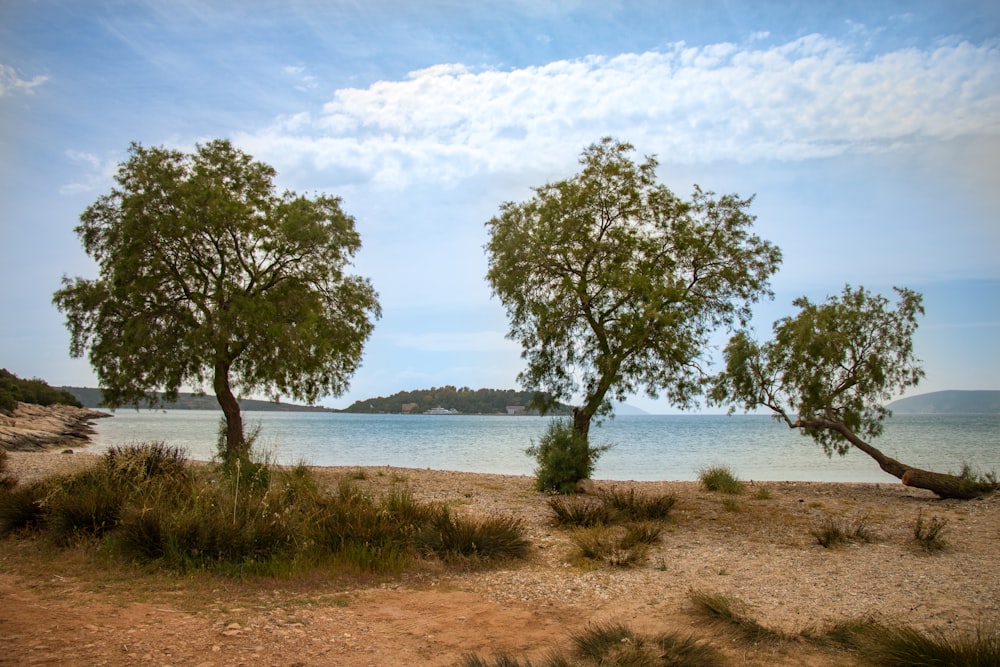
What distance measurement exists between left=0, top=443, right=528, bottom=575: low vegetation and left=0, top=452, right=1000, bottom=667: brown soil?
342mm

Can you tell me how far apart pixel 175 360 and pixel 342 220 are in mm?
5955

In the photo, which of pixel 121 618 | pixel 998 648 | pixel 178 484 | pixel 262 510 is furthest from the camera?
pixel 178 484

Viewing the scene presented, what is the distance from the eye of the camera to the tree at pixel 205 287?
17172 mm

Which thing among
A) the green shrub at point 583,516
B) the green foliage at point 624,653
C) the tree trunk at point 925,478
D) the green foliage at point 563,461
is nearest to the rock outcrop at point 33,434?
the green foliage at point 563,461

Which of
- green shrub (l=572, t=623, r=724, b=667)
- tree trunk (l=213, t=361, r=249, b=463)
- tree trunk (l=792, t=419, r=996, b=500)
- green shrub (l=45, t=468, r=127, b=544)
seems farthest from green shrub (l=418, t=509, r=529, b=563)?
tree trunk (l=792, t=419, r=996, b=500)

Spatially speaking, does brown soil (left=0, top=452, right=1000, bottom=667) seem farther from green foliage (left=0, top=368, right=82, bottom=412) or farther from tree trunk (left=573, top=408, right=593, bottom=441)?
green foliage (left=0, top=368, right=82, bottom=412)

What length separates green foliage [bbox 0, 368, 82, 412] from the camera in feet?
160

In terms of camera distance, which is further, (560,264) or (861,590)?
(560,264)

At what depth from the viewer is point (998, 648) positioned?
5.05m

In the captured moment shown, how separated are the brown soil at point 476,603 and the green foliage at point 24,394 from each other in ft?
163

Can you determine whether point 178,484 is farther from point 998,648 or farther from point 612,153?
point 612,153

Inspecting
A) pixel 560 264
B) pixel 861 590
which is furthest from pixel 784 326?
pixel 861 590

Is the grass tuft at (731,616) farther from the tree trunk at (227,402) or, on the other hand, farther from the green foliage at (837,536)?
the tree trunk at (227,402)

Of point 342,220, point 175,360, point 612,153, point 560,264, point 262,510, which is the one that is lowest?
point 262,510
